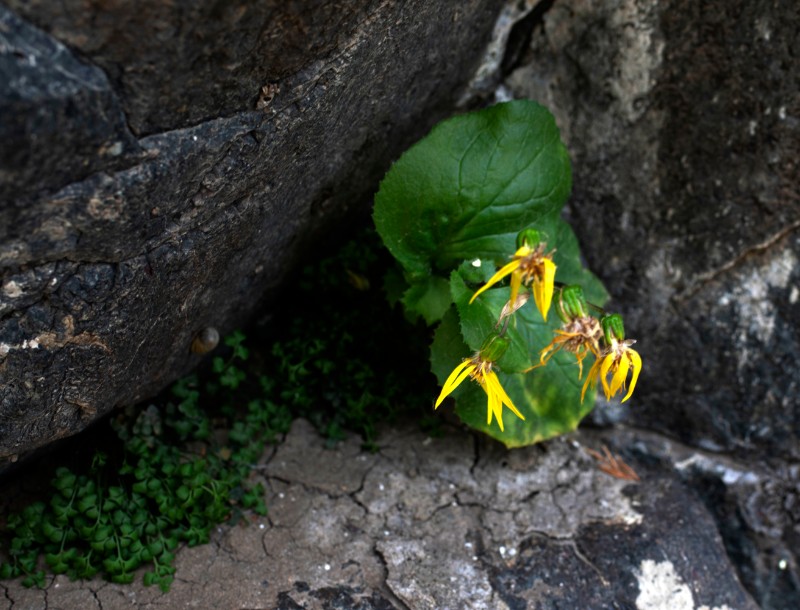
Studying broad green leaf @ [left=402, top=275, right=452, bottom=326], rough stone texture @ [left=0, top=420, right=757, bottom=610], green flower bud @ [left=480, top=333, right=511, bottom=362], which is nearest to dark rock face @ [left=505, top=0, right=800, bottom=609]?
rough stone texture @ [left=0, top=420, right=757, bottom=610]

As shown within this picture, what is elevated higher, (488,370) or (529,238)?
(529,238)

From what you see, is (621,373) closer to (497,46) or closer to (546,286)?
(546,286)

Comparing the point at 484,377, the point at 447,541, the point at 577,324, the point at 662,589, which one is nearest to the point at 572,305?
the point at 577,324

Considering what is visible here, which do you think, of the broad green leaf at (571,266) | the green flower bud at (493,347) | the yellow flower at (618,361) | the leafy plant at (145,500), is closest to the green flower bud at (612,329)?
the yellow flower at (618,361)

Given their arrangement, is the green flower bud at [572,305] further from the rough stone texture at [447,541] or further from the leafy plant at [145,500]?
the leafy plant at [145,500]

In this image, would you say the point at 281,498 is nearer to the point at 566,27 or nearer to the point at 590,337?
the point at 590,337

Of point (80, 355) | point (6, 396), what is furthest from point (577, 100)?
point (6, 396)

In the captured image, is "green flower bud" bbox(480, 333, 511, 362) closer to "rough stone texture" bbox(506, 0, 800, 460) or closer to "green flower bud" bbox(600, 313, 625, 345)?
"green flower bud" bbox(600, 313, 625, 345)
